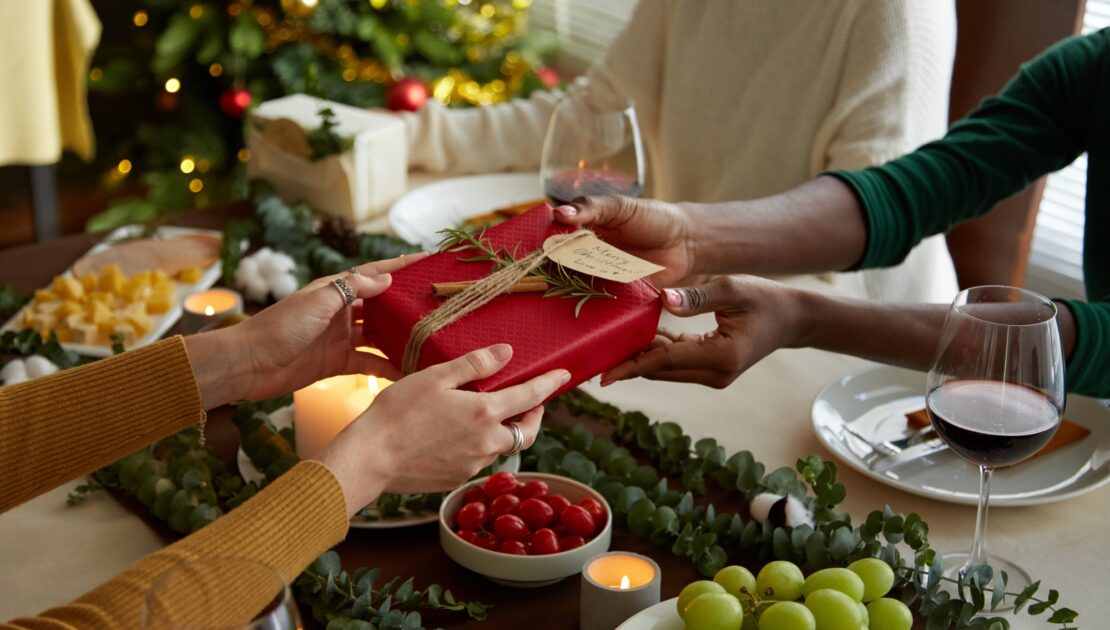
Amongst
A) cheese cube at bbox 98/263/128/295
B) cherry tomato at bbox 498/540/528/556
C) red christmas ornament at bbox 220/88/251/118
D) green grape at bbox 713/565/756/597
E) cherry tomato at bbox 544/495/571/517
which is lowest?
red christmas ornament at bbox 220/88/251/118

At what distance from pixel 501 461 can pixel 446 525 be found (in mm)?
161

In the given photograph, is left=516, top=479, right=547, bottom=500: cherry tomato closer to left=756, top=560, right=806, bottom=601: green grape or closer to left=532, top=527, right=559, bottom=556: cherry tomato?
left=532, top=527, right=559, bottom=556: cherry tomato

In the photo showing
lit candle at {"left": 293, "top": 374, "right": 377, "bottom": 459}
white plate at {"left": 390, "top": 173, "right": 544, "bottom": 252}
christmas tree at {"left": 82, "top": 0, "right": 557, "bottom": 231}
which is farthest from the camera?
christmas tree at {"left": 82, "top": 0, "right": 557, "bottom": 231}

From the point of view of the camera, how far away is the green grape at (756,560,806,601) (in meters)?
0.85

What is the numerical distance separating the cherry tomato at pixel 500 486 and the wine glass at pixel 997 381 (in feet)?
1.37

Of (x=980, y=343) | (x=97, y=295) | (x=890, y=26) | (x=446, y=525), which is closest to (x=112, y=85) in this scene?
(x=97, y=295)

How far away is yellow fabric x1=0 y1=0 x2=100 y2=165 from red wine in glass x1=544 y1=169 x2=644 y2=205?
6.72ft

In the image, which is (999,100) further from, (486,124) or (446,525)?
(446,525)

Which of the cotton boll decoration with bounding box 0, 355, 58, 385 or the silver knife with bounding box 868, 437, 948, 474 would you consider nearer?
the silver knife with bounding box 868, 437, 948, 474

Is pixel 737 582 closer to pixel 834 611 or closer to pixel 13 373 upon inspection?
pixel 834 611

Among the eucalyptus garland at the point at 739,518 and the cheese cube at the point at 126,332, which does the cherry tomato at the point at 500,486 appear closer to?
the eucalyptus garland at the point at 739,518

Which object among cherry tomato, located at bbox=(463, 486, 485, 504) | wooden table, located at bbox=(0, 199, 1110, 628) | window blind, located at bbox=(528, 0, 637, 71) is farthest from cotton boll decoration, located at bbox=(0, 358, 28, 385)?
window blind, located at bbox=(528, 0, 637, 71)

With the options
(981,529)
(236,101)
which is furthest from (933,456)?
(236,101)

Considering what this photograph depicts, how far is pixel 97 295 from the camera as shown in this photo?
1.55 meters
